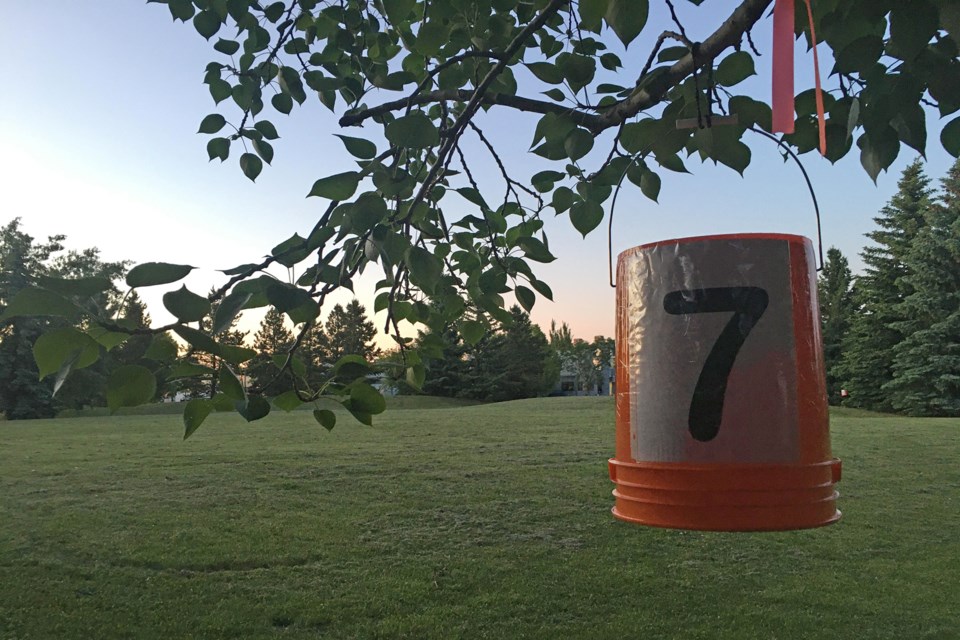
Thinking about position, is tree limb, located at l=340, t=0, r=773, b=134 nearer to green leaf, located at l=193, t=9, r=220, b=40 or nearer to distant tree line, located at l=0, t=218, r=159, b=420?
green leaf, located at l=193, t=9, r=220, b=40

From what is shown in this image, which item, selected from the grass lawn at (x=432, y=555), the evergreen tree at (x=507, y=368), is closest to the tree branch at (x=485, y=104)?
the grass lawn at (x=432, y=555)

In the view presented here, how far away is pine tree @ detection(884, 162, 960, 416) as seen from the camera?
27047mm

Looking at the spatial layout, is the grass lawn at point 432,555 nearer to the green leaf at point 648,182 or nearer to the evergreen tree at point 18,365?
the green leaf at point 648,182

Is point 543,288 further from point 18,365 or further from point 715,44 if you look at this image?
point 18,365

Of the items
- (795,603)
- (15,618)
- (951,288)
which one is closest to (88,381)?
(15,618)

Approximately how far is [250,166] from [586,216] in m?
1.40

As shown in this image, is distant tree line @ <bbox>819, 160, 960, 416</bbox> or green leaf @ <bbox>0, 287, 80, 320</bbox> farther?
distant tree line @ <bbox>819, 160, 960, 416</bbox>

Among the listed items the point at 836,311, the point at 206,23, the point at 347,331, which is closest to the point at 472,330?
the point at 206,23

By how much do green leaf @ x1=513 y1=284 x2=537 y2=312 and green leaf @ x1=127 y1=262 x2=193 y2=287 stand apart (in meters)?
1.47

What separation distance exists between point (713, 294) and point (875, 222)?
34384 millimetres

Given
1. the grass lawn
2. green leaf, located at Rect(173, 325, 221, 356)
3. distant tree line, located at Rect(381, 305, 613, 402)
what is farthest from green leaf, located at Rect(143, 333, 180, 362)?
distant tree line, located at Rect(381, 305, 613, 402)

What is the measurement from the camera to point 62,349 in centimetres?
138

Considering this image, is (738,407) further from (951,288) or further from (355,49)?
(951,288)

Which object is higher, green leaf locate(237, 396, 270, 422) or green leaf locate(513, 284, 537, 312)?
green leaf locate(513, 284, 537, 312)
